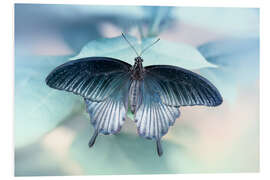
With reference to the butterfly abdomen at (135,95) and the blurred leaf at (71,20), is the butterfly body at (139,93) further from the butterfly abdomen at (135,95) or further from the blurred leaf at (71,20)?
the blurred leaf at (71,20)

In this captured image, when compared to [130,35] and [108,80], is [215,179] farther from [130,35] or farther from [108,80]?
[130,35]

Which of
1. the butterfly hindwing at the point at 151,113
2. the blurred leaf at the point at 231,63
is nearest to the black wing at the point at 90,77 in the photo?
the butterfly hindwing at the point at 151,113

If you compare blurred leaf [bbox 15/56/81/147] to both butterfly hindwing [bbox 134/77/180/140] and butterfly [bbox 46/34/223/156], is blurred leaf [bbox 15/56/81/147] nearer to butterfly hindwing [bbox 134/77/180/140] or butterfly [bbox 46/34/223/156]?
butterfly [bbox 46/34/223/156]

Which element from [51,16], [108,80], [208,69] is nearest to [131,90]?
[108,80]

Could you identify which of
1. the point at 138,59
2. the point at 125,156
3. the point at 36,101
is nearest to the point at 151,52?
the point at 138,59

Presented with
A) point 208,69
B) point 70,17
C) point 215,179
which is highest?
point 70,17

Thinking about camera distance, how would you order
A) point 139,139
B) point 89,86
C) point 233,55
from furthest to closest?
point 233,55, point 139,139, point 89,86
